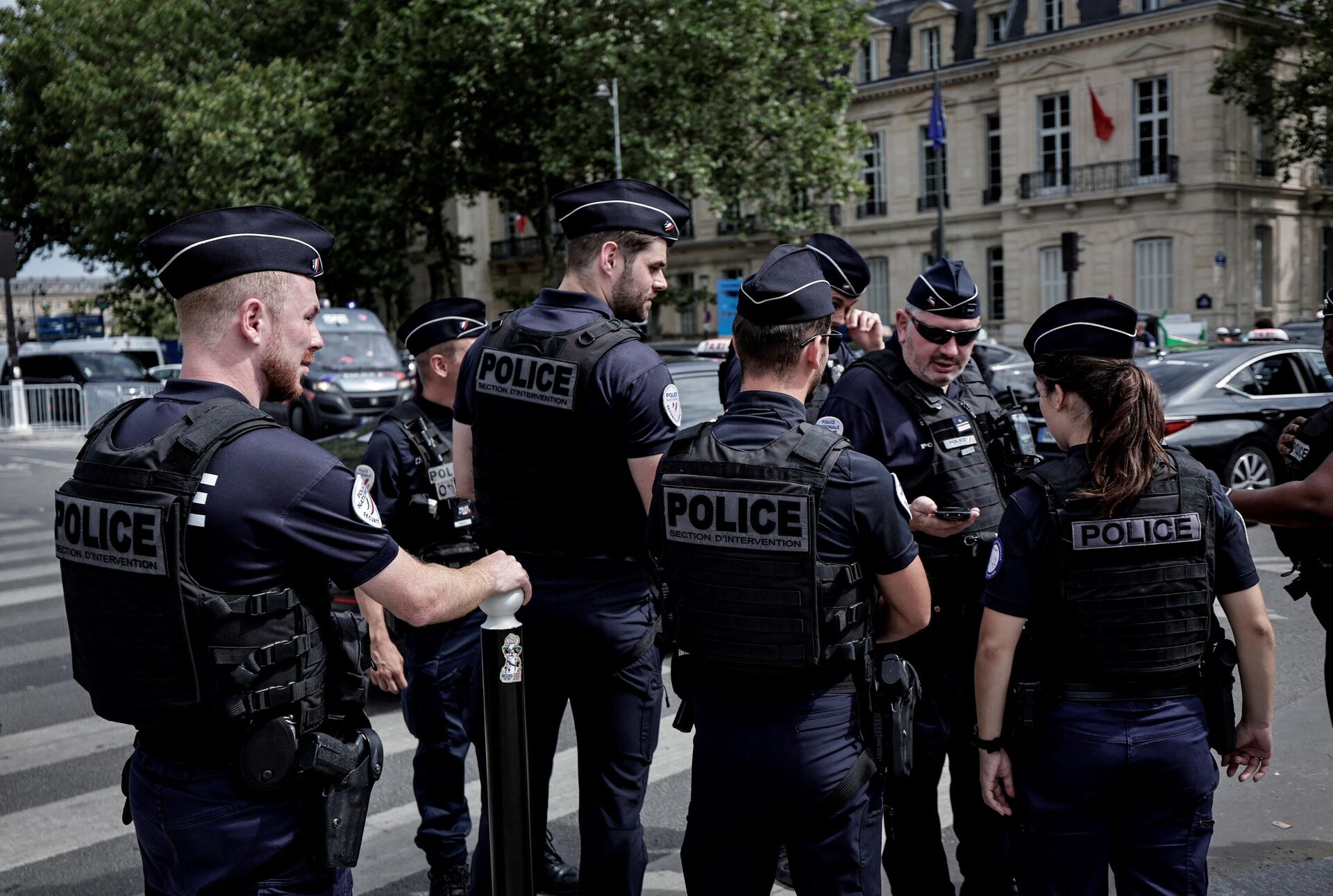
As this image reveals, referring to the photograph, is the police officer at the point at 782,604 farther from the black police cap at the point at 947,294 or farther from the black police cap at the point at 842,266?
the black police cap at the point at 842,266

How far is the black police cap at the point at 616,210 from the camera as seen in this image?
3.47 metres

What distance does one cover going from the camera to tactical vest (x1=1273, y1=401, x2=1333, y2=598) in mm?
3566

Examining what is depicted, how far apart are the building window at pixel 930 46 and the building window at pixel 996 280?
673 cm

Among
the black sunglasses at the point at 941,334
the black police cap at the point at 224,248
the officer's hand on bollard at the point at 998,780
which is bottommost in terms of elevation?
the officer's hand on bollard at the point at 998,780

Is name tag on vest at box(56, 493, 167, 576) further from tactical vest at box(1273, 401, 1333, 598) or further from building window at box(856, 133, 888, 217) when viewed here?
building window at box(856, 133, 888, 217)

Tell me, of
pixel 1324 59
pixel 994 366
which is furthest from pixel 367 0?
→ pixel 1324 59

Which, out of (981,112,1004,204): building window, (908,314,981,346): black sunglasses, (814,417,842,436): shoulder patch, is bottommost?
(814,417,842,436): shoulder patch

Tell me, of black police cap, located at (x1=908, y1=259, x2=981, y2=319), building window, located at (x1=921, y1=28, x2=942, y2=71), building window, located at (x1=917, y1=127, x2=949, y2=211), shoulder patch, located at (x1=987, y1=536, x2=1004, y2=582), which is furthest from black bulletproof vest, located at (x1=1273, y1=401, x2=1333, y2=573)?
building window, located at (x1=921, y1=28, x2=942, y2=71)

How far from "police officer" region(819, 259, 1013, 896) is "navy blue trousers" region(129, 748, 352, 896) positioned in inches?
72.6

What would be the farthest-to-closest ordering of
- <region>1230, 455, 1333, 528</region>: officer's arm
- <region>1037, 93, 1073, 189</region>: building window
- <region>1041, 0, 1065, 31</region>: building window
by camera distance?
<region>1037, 93, 1073, 189</region>: building window < <region>1041, 0, 1065, 31</region>: building window < <region>1230, 455, 1333, 528</region>: officer's arm

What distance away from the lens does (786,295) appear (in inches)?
109

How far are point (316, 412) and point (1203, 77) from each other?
27.2 m

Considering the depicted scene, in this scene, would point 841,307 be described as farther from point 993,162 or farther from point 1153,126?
point 993,162

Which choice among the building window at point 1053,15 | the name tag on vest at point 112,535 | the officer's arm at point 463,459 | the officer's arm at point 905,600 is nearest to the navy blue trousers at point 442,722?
the officer's arm at point 463,459
